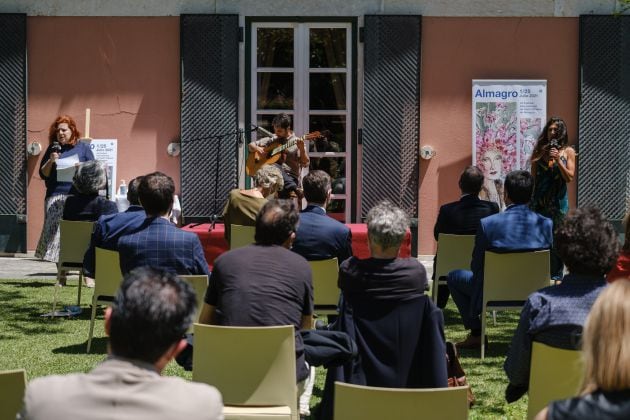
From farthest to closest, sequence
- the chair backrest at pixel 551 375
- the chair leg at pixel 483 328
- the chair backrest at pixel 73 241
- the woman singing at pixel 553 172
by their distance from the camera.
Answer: the woman singing at pixel 553 172 → the chair backrest at pixel 73 241 → the chair leg at pixel 483 328 → the chair backrest at pixel 551 375

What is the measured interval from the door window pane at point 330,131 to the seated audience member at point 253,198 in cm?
452

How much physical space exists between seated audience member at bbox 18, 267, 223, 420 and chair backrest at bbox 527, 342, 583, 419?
1.60m

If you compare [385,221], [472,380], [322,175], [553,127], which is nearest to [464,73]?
[553,127]

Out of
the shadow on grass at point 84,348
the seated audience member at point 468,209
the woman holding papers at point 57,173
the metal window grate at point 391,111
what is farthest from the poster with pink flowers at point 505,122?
the shadow on grass at point 84,348

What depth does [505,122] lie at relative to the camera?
38.8 feet

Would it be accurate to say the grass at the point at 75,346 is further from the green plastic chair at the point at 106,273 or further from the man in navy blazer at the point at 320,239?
the man in navy blazer at the point at 320,239

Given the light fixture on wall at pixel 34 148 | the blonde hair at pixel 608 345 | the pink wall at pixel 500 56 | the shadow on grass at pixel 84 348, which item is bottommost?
the shadow on grass at pixel 84 348

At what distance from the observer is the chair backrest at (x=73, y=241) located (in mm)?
7770

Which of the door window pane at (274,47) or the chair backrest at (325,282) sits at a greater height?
the door window pane at (274,47)

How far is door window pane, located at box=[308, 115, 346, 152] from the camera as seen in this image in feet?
39.8

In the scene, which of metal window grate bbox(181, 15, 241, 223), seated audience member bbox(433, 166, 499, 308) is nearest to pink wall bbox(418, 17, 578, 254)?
metal window grate bbox(181, 15, 241, 223)

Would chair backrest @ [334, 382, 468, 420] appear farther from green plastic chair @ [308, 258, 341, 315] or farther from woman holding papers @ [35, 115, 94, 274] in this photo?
woman holding papers @ [35, 115, 94, 274]

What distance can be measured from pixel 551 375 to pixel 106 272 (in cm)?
351

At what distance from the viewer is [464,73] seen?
1191 centimetres
